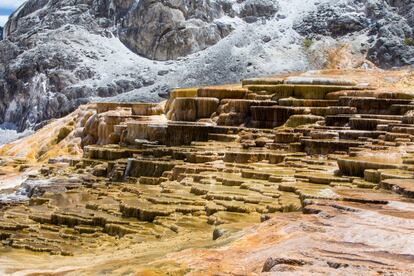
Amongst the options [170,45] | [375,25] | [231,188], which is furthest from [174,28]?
[231,188]

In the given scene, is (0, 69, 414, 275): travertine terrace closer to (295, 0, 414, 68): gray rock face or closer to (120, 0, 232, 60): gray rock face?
(295, 0, 414, 68): gray rock face

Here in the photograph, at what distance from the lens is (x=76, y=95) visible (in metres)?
55.3

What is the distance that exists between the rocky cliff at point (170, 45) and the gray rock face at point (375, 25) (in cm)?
7

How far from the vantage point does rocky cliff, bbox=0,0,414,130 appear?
51.1 metres

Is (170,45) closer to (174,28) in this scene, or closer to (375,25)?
(174,28)

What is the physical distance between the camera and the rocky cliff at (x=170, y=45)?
51.1 meters

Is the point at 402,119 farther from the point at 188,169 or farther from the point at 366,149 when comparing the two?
the point at 188,169

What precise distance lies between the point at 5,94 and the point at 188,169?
44.0 m

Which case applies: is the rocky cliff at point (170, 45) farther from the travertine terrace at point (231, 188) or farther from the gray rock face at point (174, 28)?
the travertine terrace at point (231, 188)

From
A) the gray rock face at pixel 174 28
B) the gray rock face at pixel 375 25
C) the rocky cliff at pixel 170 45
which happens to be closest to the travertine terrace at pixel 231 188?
the gray rock face at pixel 375 25

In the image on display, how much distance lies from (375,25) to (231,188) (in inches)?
1498

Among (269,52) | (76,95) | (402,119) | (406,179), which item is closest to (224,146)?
(402,119)

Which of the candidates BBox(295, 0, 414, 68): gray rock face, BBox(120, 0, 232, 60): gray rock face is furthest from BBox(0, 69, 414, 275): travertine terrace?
BBox(120, 0, 232, 60): gray rock face

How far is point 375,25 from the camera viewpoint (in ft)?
169
